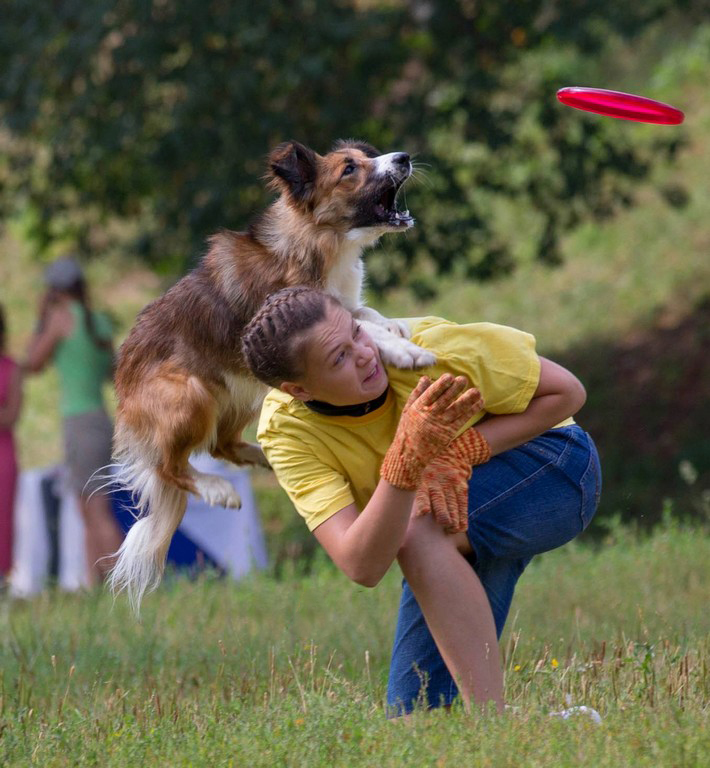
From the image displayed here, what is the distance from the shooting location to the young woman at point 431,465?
3.31 metres

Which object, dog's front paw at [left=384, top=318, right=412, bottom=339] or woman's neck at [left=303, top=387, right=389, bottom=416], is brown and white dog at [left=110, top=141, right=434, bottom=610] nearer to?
dog's front paw at [left=384, top=318, right=412, bottom=339]

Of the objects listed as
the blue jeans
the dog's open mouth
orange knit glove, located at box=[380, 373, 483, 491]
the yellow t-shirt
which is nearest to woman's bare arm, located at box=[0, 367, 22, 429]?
the dog's open mouth

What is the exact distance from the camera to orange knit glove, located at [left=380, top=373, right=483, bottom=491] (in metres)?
3.19

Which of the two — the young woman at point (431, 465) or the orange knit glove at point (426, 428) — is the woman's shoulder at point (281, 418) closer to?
the young woman at point (431, 465)

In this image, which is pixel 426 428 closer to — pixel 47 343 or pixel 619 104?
pixel 619 104

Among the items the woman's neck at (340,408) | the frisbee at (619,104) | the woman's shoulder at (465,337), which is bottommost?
the woman's neck at (340,408)

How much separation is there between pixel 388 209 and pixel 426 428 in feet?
5.55

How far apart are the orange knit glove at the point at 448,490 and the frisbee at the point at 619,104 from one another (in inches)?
58.3

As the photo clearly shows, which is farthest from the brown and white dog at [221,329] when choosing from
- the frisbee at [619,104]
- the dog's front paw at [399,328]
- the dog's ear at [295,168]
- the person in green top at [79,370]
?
the person in green top at [79,370]

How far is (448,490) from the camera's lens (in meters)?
3.43

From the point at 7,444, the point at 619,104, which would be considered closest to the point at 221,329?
the point at 619,104

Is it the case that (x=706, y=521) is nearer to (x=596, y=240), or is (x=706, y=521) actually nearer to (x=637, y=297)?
(x=637, y=297)

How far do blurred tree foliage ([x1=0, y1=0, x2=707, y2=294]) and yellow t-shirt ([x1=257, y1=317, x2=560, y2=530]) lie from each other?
578 centimetres

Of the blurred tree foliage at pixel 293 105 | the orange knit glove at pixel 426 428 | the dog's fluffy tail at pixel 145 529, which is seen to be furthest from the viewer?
the blurred tree foliage at pixel 293 105
